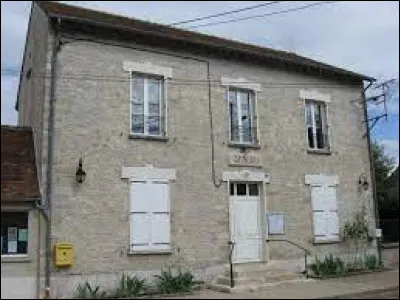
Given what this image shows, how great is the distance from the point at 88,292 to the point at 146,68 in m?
5.89

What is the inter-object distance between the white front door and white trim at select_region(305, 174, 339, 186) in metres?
1.92

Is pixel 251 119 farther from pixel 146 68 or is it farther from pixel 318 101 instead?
pixel 146 68

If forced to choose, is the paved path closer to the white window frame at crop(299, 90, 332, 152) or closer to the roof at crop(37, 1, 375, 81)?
the white window frame at crop(299, 90, 332, 152)

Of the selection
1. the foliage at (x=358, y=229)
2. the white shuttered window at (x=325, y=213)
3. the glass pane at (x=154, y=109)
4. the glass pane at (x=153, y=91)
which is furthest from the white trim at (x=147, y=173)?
the foliage at (x=358, y=229)

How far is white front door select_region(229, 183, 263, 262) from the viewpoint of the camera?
17266 mm

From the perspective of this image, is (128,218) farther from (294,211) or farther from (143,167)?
(294,211)

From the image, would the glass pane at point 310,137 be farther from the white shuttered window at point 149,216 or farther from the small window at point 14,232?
→ the small window at point 14,232

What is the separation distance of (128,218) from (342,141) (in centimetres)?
822

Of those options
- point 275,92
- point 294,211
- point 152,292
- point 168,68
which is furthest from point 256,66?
point 152,292

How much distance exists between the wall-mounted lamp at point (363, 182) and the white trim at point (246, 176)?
158 inches

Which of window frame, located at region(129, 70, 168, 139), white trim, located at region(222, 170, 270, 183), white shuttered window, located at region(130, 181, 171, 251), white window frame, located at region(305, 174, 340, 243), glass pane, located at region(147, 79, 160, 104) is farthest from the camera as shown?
white window frame, located at region(305, 174, 340, 243)

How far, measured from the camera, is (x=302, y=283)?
16.4 meters

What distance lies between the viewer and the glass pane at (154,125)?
1641 cm

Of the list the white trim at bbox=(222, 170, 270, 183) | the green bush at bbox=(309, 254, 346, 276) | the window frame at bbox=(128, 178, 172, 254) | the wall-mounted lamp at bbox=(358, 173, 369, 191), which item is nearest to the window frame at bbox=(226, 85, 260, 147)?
the white trim at bbox=(222, 170, 270, 183)
